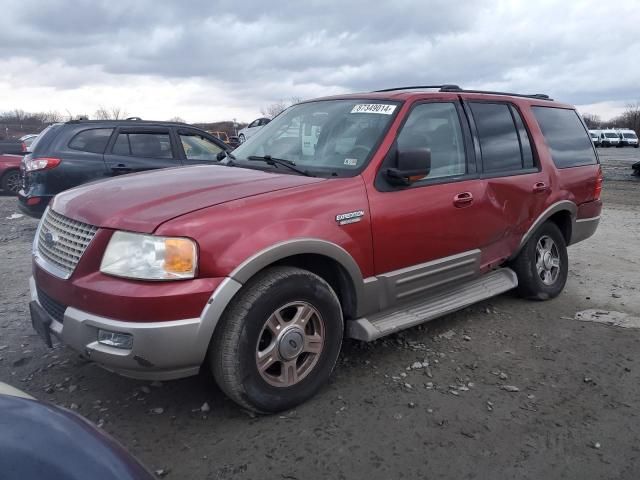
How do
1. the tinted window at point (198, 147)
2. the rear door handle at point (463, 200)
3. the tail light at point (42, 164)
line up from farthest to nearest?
1. the tinted window at point (198, 147)
2. the tail light at point (42, 164)
3. the rear door handle at point (463, 200)

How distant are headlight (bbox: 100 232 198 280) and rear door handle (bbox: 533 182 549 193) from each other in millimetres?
3167

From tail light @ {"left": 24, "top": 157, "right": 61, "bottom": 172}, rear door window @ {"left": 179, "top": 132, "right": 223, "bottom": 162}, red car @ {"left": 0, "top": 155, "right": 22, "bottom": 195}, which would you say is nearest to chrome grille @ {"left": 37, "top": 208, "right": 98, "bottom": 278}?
tail light @ {"left": 24, "top": 157, "right": 61, "bottom": 172}

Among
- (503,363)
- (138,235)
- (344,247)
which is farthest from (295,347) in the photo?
(503,363)

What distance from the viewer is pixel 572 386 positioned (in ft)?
11.1

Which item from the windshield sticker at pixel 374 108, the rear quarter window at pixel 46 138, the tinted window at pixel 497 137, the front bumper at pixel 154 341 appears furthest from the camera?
the rear quarter window at pixel 46 138

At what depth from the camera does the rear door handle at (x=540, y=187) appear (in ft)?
15.0

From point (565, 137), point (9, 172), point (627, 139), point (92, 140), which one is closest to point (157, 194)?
point (565, 137)

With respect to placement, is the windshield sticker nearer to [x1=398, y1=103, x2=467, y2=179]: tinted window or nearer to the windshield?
the windshield

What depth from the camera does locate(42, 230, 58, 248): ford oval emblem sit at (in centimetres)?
306

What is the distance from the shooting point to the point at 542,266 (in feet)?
16.3

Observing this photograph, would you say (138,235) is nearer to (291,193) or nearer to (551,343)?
Answer: (291,193)

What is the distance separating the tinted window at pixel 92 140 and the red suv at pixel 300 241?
3.90m

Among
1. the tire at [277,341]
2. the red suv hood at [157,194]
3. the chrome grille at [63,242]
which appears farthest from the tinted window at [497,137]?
the chrome grille at [63,242]

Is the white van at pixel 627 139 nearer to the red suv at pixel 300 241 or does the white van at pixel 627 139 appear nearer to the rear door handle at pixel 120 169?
the red suv at pixel 300 241
